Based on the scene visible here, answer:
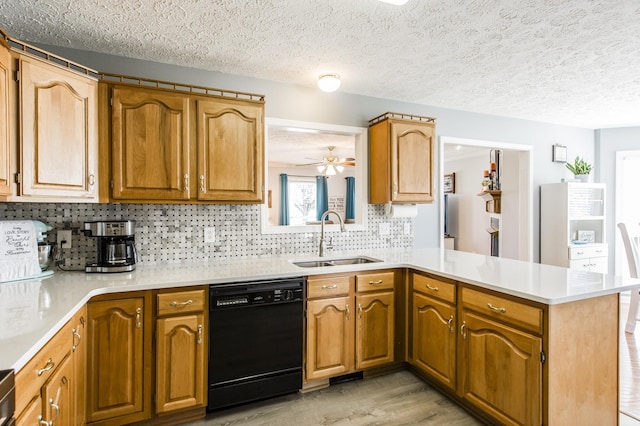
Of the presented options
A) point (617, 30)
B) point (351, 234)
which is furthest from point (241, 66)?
point (617, 30)

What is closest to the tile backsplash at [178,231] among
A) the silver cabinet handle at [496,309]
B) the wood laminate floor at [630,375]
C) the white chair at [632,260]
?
the silver cabinet handle at [496,309]

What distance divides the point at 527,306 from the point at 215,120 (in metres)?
2.19

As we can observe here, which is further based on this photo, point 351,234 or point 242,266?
point 351,234

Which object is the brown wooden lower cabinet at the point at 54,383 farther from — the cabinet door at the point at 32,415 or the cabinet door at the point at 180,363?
the cabinet door at the point at 180,363

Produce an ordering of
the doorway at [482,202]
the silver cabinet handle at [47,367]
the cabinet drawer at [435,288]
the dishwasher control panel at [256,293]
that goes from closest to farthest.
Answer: the silver cabinet handle at [47,367]
the dishwasher control panel at [256,293]
the cabinet drawer at [435,288]
the doorway at [482,202]

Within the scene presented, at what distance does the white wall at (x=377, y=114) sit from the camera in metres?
2.49

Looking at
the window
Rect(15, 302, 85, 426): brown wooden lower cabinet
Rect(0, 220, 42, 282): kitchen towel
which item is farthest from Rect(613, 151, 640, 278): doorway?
Rect(0, 220, 42, 282): kitchen towel

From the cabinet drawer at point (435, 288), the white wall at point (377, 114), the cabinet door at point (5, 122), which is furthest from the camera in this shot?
the white wall at point (377, 114)

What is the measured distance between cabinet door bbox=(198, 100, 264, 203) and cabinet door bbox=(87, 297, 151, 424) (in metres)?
0.86

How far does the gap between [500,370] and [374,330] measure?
35.6 inches

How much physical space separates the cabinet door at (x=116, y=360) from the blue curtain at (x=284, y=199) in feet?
21.6

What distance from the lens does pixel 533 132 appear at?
4105mm

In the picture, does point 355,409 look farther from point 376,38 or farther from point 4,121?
point 4,121

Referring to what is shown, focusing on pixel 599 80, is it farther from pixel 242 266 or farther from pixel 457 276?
pixel 242 266
